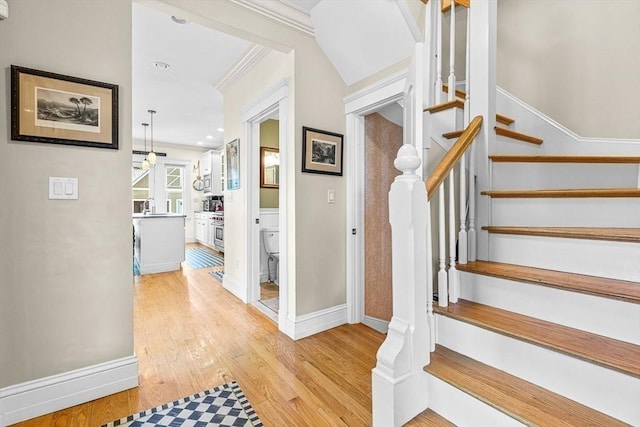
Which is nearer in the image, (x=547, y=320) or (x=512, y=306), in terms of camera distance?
(x=547, y=320)

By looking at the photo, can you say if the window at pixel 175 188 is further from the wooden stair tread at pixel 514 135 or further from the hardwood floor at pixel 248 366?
the wooden stair tread at pixel 514 135

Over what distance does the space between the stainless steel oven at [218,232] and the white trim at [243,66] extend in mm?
3244

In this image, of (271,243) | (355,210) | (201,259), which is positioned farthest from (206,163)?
(355,210)

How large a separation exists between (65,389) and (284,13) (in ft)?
9.35

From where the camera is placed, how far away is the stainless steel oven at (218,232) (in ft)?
20.8

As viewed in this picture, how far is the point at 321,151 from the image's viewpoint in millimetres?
2604

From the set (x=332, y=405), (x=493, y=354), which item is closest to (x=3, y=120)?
(x=332, y=405)

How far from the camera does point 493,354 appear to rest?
1.23m

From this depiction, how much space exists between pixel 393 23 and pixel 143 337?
123 inches

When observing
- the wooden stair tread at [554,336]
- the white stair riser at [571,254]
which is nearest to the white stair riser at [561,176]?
the white stair riser at [571,254]

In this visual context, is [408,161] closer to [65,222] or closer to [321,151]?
[321,151]

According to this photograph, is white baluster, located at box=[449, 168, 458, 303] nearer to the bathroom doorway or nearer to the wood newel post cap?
the wood newel post cap

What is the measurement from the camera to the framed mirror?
4.45 metres

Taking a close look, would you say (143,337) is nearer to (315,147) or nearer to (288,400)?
(288,400)
